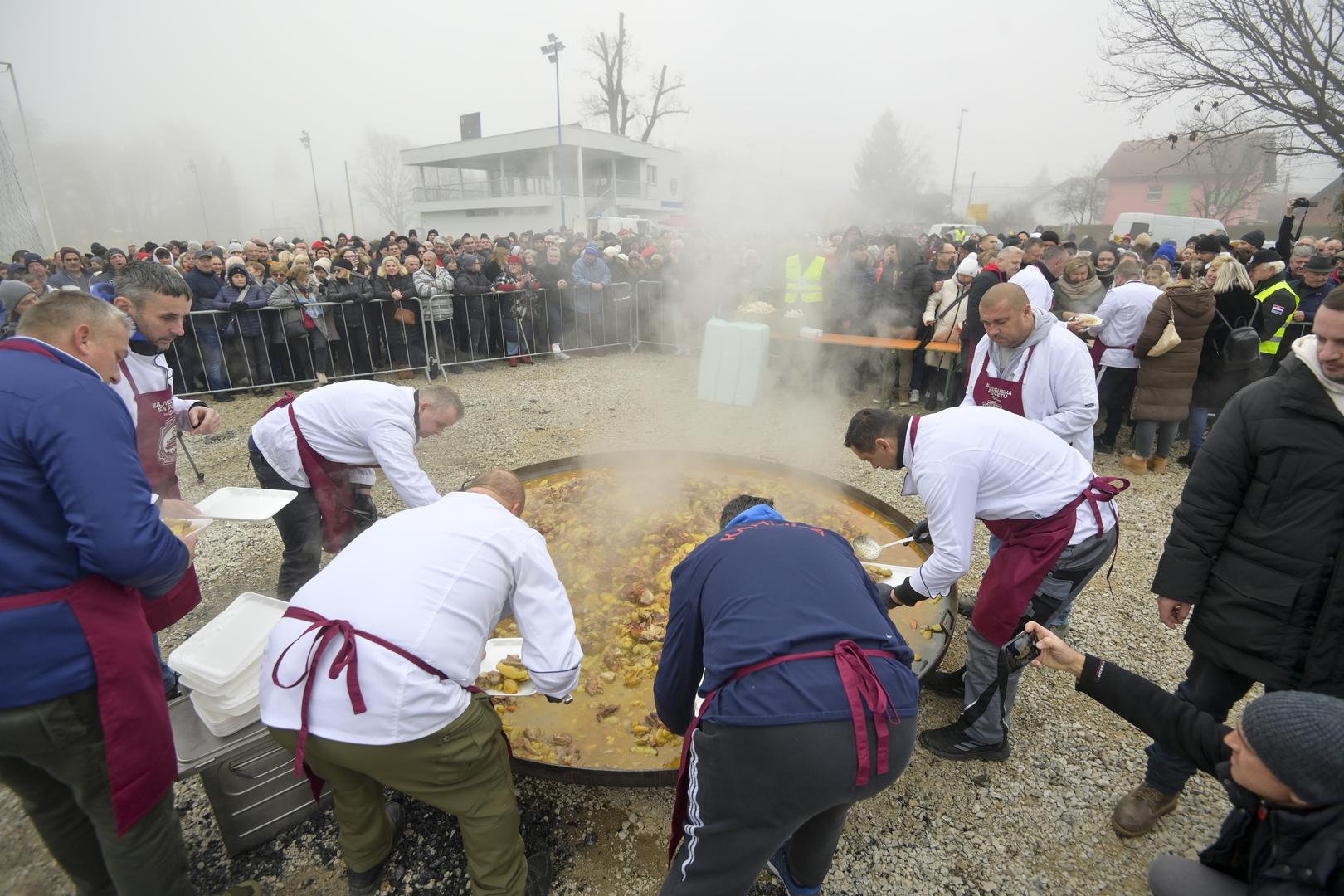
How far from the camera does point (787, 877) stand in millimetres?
2477

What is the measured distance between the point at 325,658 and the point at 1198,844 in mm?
3739

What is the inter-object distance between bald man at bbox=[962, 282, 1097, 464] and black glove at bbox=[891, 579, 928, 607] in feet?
4.38

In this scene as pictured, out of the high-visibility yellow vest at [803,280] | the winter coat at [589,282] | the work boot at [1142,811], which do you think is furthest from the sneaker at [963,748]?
the winter coat at [589,282]

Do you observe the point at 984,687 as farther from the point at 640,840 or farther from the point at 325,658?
the point at 325,658

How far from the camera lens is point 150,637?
85.1 inches

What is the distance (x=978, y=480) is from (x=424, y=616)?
232cm

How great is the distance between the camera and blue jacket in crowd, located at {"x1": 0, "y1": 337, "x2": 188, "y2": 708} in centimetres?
176

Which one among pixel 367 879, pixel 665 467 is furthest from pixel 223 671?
pixel 665 467

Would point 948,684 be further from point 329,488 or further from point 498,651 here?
point 329,488

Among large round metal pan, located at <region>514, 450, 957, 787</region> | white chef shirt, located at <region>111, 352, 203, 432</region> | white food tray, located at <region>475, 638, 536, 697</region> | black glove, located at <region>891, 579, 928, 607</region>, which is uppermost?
white chef shirt, located at <region>111, 352, 203, 432</region>

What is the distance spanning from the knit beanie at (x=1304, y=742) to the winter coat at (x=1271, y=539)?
1047 mm

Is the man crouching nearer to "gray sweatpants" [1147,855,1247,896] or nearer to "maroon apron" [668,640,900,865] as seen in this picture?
"maroon apron" [668,640,900,865]

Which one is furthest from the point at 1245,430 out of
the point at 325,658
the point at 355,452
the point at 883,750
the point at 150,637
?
the point at 355,452

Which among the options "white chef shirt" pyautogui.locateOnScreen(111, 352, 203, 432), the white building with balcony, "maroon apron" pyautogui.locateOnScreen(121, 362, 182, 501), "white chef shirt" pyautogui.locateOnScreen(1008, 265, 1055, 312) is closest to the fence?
"white chef shirt" pyautogui.locateOnScreen(111, 352, 203, 432)
